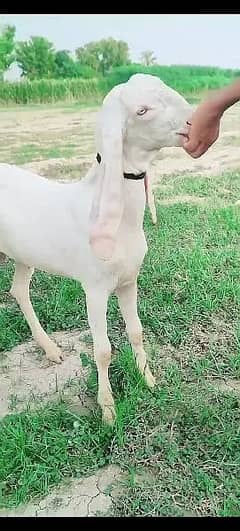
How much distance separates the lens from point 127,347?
1977 mm

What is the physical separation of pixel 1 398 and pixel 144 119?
92 centimetres

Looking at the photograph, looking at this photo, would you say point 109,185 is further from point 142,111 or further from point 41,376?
point 41,376

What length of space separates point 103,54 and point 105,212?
9.77 feet

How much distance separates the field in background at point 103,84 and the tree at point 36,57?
6cm

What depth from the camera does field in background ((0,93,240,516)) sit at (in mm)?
1508

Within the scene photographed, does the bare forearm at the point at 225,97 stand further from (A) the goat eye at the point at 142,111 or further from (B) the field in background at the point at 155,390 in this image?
(B) the field in background at the point at 155,390

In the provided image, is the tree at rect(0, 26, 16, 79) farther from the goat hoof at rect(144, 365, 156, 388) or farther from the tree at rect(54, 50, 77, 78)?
the goat hoof at rect(144, 365, 156, 388)

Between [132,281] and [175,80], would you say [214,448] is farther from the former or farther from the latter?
[175,80]

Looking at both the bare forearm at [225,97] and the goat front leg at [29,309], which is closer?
the bare forearm at [225,97]

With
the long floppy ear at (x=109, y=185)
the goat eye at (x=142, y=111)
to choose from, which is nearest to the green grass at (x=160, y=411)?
the long floppy ear at (x=109, y=185)

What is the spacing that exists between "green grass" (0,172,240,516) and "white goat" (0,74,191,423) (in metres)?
0.09

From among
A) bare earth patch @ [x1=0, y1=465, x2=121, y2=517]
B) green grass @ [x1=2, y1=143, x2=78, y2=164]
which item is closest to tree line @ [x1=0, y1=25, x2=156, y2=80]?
green grass @ [x1=2, y1=143, x2=78, y2=164]

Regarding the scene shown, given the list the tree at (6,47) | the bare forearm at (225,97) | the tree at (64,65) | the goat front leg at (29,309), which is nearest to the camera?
the bare forearm at (225,97)

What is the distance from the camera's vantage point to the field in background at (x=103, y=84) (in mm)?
3986
